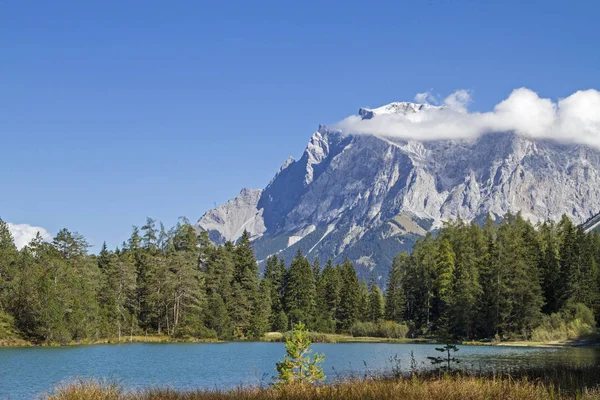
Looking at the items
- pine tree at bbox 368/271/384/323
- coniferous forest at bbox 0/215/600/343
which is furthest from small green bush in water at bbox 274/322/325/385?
pine tree at bbox 368/271/384/323

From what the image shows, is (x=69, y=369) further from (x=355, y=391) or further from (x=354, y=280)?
(x=354, y=280)

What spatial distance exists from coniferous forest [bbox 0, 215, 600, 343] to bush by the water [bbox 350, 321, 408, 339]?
8.8 inches

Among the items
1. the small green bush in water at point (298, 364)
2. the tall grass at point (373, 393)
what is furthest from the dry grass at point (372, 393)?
the small green bush in water at point (298, 364)

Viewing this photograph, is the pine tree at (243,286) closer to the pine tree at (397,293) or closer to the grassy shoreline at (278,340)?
the grassy shoreline at (278,340)

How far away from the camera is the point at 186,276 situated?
89438 millimetres

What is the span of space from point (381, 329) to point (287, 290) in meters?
20.2

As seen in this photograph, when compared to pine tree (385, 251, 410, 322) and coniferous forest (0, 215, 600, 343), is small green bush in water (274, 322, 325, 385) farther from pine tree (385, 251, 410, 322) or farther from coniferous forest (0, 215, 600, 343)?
pine tree (385, 251, 410, 322)

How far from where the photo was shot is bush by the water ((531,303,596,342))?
7331cm

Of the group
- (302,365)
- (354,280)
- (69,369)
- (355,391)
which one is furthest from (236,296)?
(355,391)

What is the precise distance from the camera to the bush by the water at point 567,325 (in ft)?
241

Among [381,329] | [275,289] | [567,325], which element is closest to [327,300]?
[275,289]

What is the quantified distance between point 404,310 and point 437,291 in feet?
29.5

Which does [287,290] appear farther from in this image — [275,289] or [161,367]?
[161,367]

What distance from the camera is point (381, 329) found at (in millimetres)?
101062
